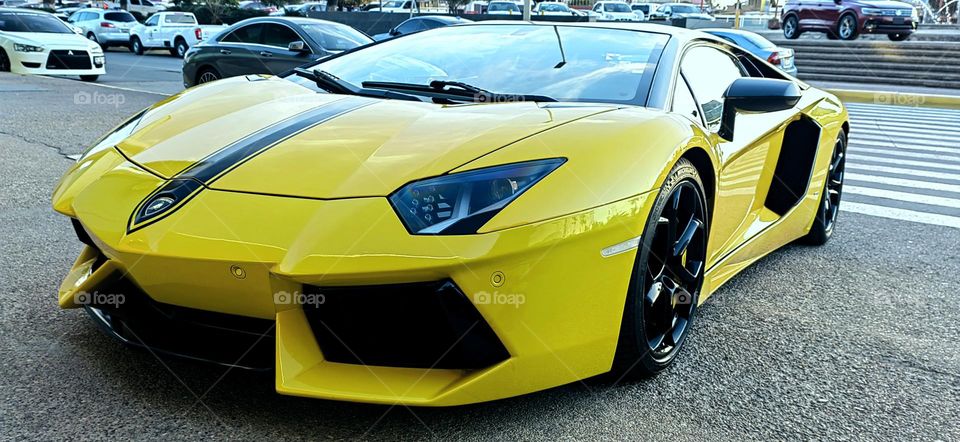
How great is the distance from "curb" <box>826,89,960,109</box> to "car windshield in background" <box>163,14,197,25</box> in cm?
1898

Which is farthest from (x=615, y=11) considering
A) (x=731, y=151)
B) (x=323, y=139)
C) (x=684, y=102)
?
(x=323, y=139)

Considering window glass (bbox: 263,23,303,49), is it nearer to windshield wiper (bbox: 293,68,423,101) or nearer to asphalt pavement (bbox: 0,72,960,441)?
asphalt pavement (bbox: 0,72,960,441)

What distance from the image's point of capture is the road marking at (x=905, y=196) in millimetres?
5922

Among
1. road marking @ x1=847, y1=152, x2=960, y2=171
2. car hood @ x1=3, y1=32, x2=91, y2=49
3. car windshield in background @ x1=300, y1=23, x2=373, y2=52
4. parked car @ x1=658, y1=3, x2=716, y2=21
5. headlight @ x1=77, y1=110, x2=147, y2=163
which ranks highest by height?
headlight @ x1=77, y1=110, x2=147, y2=163

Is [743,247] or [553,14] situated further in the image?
[553,14]

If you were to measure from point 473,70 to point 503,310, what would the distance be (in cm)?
139

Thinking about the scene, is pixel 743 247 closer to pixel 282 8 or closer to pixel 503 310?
pixel 503 310

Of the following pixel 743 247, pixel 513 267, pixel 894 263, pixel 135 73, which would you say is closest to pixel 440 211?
pixel 513 267

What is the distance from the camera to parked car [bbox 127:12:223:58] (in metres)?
24.0

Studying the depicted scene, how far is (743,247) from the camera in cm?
340

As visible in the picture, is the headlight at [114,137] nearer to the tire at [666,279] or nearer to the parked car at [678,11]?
the tire at [666,279]

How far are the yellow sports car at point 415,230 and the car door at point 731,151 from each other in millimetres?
89

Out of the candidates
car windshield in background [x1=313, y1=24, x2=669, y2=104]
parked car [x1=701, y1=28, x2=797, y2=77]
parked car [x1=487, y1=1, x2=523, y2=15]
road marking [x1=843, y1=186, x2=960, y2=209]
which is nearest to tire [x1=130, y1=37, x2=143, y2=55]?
parked car [x1=487, y1=1, x2=523, y2=15]

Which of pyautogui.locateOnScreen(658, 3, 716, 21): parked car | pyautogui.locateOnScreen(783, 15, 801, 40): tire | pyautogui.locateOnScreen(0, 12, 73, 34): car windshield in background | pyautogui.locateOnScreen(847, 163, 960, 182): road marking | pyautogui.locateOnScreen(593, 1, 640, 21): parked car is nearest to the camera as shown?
pyautogui.locateOnScreen(847, 163, 960, 182): road marking
